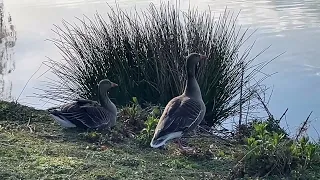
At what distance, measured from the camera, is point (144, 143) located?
6.45m

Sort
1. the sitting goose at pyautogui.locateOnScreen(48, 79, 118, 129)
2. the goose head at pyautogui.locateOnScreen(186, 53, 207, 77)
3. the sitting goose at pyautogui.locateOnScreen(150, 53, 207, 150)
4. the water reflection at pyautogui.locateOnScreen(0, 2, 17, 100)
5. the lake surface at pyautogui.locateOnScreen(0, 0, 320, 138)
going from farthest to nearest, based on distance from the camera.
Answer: the water reflection at pyautogui.locateOnScreen(0, 2, 17, 100), the lake surface at pyautogui.locateOnScreen(0, 0, 320, 138), the goose head at pyautogui.locateOnScreen(186, 53, 207, 77), the sitting goose at pyautogui.locateOnScreen(48, 79, 118, 129), the sitting goose at pyautogui.locateOnScreen(150, 53, 207, 150)

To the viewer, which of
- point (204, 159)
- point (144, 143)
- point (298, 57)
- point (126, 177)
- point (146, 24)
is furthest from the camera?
point (298, 57)

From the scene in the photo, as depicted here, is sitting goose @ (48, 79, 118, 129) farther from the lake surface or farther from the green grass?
the lake surface

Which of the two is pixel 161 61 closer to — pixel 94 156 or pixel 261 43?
pixel 94 156

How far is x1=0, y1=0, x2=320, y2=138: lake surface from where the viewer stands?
1062 cm

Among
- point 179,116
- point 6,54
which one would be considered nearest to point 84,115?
point 179,116

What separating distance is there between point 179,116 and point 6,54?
8.68 m

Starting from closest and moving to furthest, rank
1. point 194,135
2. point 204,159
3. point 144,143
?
1. point 204,159
2. point 144,143
3. point 194,135

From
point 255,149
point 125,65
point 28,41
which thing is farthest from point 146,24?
point 28,41

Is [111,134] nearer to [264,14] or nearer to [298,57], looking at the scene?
[298,57]

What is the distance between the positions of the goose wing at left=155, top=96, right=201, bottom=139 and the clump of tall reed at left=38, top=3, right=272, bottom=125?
2.50 m

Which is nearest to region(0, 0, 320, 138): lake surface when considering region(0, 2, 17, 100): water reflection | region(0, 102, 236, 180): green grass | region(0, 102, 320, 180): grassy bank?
region(0, 2, 17, 100): water reflection

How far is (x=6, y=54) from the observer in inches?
548

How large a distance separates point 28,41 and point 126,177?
1044 centimetres
